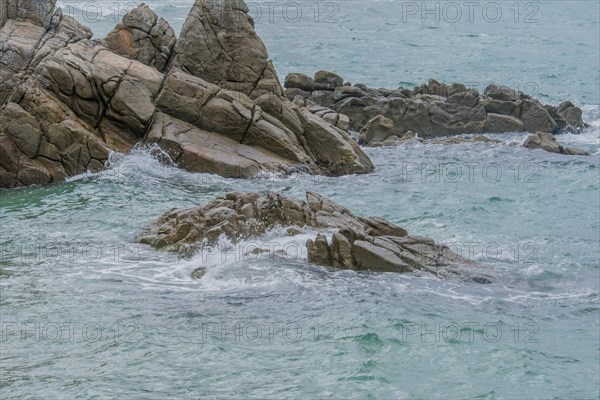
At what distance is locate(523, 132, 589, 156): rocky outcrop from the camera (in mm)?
32156

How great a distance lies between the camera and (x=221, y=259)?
1958 centimetres

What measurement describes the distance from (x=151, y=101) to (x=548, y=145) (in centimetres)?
1327

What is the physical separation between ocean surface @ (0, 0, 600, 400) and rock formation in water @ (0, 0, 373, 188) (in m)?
0.70

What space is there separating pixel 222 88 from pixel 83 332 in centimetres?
1375

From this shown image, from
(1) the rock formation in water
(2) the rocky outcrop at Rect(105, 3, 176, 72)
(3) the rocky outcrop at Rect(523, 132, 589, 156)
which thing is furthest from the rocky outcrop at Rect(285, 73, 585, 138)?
(2) the rocky outcrop at Rect(105, 3, 176, 72)

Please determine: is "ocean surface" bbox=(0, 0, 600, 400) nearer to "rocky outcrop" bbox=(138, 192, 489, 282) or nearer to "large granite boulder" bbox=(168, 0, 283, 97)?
"rocky outcrop" bbox=(138, 192, 489, 282)

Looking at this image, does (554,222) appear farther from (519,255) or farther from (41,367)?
(41,367)

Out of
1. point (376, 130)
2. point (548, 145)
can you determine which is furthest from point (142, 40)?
point (548, 145)

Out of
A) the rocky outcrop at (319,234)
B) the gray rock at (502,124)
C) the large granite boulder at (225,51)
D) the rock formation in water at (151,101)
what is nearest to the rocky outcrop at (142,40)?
the rock formation in water at (151,101)

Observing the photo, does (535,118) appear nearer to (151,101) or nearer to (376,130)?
(376,130)

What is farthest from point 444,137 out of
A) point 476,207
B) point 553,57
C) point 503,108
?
point 553,57

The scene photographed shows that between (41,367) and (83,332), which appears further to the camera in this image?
(83,332)

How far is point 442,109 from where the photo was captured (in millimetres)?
35156

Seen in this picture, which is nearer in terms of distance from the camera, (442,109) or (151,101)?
(151,101)
